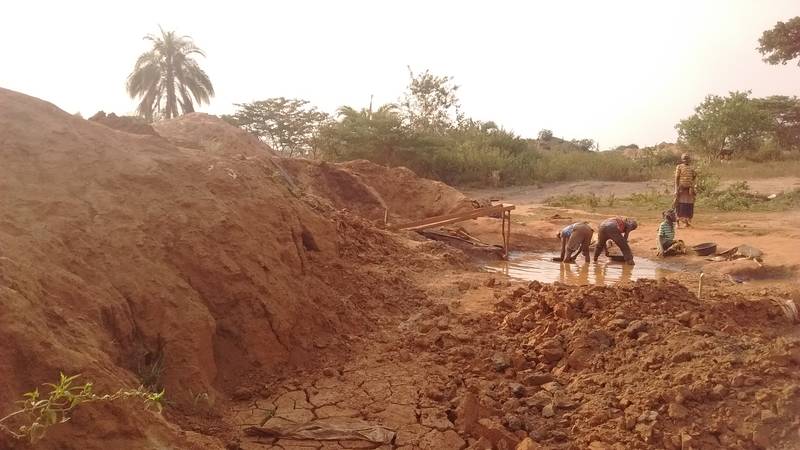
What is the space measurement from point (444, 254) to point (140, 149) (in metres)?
4.18

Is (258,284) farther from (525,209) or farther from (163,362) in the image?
(525,209)

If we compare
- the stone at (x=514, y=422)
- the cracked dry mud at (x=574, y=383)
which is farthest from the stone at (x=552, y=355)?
the stone at (x=514, y=422)

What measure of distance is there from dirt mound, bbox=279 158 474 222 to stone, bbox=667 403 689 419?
7701 mm

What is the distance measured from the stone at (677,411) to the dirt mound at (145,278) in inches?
87.8

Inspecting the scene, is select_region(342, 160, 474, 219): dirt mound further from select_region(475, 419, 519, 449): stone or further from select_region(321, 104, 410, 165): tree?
select_region(475, 419, 519, 449): stone

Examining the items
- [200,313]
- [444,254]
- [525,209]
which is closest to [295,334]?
[200,313]

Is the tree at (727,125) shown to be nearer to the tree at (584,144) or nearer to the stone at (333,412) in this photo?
the tree at (584,144)

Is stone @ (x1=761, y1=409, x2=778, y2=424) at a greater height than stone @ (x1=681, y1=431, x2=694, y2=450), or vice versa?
stone @ (x1=761, y1=409, x2=778, y2=424)

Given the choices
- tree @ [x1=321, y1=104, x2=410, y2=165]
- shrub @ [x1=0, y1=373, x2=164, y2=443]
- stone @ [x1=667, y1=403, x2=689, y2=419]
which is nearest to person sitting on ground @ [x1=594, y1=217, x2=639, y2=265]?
stone @ [x1=667, y1=403, x2=689, y2=419]

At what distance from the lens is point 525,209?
1612cm

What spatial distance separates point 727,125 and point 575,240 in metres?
18.0

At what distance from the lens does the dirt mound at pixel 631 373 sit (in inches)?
133

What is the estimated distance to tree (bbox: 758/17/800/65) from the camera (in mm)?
15310

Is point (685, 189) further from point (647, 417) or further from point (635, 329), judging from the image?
point (647, 417)
